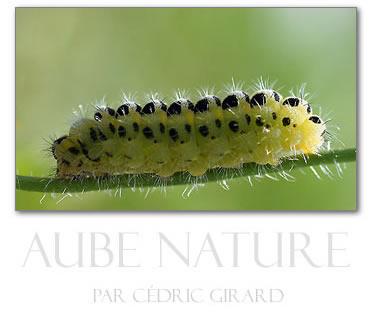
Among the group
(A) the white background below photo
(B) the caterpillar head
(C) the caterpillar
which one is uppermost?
(B) the caterpillar head

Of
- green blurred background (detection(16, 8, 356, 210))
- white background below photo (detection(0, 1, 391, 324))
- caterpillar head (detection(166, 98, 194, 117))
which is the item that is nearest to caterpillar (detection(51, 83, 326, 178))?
caterpillar head (detection(166, 98, 194, 117))

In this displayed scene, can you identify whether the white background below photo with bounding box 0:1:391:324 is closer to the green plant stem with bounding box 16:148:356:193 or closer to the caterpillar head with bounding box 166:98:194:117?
the green plant stem with bounding box 16:148:356:193

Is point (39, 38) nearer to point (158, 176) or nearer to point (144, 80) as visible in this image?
point (144, 80)
